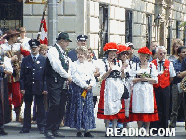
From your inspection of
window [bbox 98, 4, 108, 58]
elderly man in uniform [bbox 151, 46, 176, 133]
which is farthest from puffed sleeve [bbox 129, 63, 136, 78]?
window [bbox 98, 4, 108, 58]

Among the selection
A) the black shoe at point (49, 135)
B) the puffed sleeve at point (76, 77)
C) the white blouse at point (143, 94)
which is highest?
the puffed sleeve at point (76, 77)

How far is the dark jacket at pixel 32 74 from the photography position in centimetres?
1527

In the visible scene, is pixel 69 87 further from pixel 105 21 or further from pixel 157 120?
pixel 105 21

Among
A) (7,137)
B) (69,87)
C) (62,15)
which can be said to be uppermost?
(62,15)

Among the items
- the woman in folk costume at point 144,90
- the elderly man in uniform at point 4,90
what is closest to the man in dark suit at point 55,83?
the elderly man in uniform at point 4,90

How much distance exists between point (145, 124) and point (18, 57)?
145 inches

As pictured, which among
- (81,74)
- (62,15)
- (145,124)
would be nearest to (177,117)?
(145,124)

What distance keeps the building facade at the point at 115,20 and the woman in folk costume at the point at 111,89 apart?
883 centimetres

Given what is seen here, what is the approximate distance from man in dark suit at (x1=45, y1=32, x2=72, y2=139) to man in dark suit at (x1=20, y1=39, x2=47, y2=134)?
2.80 feet

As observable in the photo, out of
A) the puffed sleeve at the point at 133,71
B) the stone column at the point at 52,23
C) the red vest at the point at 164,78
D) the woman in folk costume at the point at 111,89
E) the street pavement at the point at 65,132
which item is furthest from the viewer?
the stone column at the point at 52,23

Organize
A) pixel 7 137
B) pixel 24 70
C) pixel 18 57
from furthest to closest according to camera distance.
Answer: pixel 18 57 < pixel 24 70 < pixel 7 137

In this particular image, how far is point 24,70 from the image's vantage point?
50.6 ft

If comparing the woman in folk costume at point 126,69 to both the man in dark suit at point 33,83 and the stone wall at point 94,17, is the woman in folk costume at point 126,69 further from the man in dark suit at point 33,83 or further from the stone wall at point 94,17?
the stone wall at point 94,17

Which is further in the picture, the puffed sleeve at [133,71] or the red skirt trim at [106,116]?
the puffed sleeve at [133,71]
